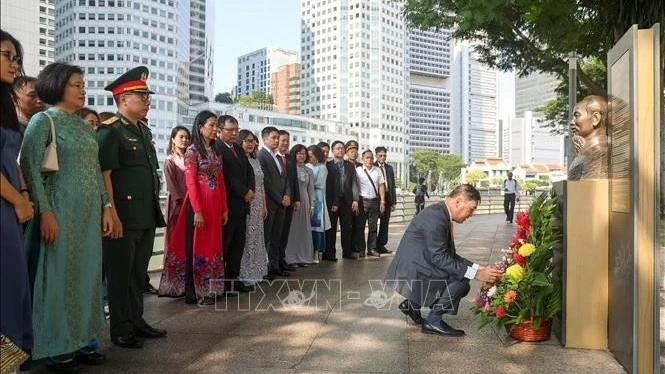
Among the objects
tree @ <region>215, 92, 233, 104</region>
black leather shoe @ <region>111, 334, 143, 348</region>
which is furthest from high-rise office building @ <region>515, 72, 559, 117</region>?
black leather shoe @ <region>111, 334, 143, 348</region>

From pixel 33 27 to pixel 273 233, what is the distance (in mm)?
61111

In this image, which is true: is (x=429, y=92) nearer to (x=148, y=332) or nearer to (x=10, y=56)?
(x=148, y=332)

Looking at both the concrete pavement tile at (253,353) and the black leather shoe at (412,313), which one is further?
the black leather shoe at (412,313)

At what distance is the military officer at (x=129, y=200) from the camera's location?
3.61 m

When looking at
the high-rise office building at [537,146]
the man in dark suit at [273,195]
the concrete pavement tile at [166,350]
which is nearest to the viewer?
the concrete pavement tile at [166,350]

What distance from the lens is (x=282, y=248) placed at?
272 inches

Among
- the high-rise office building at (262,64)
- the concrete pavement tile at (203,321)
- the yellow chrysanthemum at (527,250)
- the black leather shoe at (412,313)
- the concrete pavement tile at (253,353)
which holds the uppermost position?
the high-rise office building at (262,64)

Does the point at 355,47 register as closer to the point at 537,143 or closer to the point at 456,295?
the point at 537,143

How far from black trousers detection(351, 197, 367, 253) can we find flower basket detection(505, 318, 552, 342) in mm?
4489

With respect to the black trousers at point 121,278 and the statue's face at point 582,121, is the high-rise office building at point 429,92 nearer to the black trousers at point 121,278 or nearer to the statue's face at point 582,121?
the statue's face at point 582,121

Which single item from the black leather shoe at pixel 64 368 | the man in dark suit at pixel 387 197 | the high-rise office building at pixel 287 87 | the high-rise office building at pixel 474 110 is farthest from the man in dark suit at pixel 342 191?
the high-rise office building at pixel 474 110

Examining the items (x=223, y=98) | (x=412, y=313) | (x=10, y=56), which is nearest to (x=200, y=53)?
(x=223, y=98)

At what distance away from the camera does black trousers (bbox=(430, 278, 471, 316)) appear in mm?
3988

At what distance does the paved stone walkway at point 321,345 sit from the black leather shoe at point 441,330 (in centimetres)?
6
